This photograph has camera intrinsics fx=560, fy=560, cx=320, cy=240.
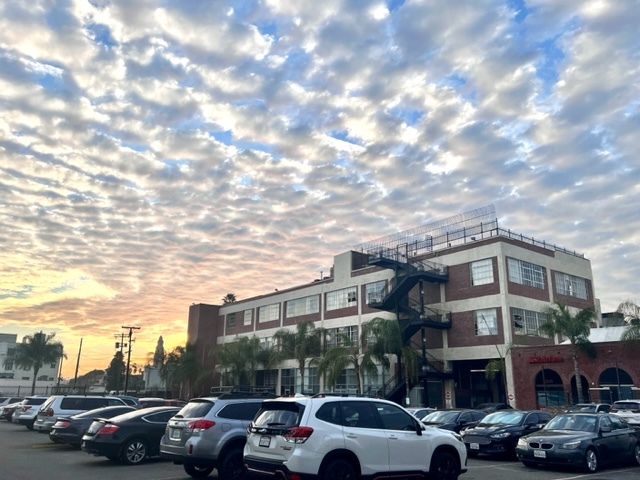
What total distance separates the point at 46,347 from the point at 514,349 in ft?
210

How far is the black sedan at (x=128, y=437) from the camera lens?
14867 millimetres

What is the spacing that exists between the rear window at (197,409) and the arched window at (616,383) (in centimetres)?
3015

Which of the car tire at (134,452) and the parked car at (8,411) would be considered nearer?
the car tire at (134,452)

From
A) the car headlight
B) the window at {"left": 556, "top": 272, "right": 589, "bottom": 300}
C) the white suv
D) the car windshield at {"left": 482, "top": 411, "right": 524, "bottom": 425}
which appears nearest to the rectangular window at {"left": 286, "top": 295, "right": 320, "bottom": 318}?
the window at {"left": 556, "top": 272, "right": 589, "bottom": 300}

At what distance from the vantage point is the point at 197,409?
12.8 m

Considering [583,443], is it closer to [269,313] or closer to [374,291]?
[374,291]

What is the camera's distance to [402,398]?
144ft

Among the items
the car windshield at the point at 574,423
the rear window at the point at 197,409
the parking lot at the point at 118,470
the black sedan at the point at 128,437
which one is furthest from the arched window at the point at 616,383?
the rear window at the point at 197,409

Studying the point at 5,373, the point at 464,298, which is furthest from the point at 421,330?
the point at 5,373

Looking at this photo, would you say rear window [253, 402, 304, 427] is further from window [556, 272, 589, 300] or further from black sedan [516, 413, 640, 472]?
window [556, 272, 589, 300]

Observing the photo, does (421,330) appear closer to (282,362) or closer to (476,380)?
(476,380)

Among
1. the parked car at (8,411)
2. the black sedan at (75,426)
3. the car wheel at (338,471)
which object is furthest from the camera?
the parked car at (8,411)

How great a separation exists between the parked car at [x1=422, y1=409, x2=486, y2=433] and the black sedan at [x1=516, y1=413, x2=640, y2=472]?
4711mm

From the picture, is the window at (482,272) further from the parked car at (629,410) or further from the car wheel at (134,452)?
the car wheel at (134,452)
